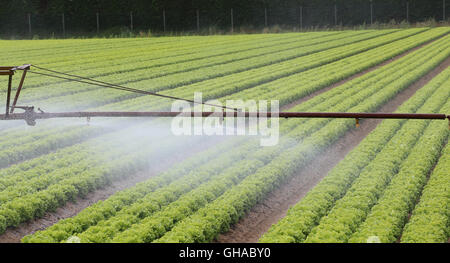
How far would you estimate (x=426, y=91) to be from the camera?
21.9 meters

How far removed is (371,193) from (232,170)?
9.66 feet

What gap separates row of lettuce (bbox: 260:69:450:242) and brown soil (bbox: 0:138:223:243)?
363 cm

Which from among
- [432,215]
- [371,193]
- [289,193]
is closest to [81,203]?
[289,193]

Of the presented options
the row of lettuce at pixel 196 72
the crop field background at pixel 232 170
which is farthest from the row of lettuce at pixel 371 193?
the row of lettuce at pixel 196 72

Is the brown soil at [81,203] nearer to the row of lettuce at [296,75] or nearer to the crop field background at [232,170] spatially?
the crop field background at [232,170]

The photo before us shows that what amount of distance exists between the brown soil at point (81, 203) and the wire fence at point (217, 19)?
4131 centimetres

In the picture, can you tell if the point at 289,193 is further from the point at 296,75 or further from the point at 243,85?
the point at 296,75

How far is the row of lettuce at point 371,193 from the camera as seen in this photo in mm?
9211

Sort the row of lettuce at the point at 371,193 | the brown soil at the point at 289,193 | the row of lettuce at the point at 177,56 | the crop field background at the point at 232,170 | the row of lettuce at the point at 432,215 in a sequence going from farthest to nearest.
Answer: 1. the row of lettuce at the point at 177,56
2. the brown soil at the point at 289,193
3. the crop field background at the point at 232,170
4. the row of lettuce at the point at 371,193
5. the row of lettuce at the point at 432,215

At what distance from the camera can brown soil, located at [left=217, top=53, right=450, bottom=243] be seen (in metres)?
10.1

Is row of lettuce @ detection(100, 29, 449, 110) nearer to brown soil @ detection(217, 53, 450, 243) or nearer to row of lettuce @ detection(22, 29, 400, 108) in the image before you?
row of lettuce @ detection(22, 29, 400, 108)

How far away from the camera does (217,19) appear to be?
56.3 metres
